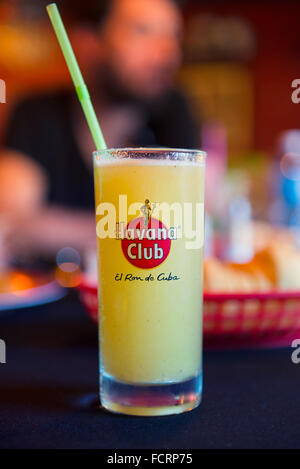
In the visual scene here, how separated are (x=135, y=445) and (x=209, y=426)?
0.08 metres

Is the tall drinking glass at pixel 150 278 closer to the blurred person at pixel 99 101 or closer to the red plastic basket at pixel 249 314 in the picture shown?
the red plastic basket at pixel 249 314

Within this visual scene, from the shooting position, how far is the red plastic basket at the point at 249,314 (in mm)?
686

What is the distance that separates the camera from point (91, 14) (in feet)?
8.15

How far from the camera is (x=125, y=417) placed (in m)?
0.51

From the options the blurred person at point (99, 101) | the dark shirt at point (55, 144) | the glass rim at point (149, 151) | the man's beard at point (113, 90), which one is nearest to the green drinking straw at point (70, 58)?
the glass rim at point (149, 151)

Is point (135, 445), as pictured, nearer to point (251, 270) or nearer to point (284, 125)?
point (251, 270)

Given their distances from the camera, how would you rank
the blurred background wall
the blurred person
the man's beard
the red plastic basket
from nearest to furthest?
the red plastic basket → the blurred person → the man's beard → the blurred background wall

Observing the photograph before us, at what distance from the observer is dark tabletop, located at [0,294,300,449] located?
1.48 feet

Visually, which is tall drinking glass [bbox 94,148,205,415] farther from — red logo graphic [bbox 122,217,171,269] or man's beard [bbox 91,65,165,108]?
man's beard [bbox 91,65,165,108]

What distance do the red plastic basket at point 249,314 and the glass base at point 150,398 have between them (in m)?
0.16

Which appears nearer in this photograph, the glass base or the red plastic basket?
the glass base

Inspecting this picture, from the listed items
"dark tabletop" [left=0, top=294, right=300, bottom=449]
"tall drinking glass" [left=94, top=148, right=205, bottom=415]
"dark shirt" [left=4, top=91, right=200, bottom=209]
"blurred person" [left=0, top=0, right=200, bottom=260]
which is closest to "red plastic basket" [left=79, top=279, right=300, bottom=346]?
"dark tabletop" [left=0, top=294, right=300, bottom=449]
